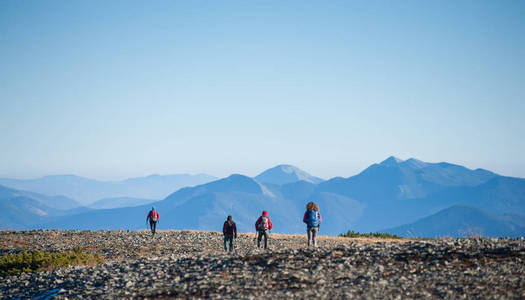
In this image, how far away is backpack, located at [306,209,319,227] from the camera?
25828 millimetres

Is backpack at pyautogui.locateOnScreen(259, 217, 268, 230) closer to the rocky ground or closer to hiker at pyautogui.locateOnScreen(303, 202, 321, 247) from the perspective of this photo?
hiker at pyautogui.locateOnScreen(303, 202, 321, 247)

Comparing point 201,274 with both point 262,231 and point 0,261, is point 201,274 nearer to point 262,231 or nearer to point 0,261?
point 262,231

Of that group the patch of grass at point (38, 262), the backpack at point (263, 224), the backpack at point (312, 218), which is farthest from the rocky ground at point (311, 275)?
the backpack at point (263, 224)

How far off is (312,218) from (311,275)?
9174mm

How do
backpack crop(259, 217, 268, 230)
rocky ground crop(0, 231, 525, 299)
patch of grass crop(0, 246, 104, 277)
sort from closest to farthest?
rocky ground crop(0, 231, 525, 299) → patch of grass crop(0, 246, 104, 277) → backpack crop(259, 217, 268, 230)

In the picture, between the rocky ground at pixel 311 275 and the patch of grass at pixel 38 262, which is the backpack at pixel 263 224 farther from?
the patch of grass at pixel 38 262

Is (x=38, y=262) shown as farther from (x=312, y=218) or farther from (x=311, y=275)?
(x=311, y=275)

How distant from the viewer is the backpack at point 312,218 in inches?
1017

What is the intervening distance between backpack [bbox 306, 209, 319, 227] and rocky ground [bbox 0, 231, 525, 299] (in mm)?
5086

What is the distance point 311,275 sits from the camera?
16750mm

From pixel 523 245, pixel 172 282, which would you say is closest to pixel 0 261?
pixel 172 282

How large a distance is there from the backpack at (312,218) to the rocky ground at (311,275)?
509cm

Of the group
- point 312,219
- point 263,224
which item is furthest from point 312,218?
point 263,224

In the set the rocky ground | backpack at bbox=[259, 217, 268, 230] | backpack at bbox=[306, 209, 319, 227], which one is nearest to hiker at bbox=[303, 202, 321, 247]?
backpack at bbox=[306, 209, 319, 227]
